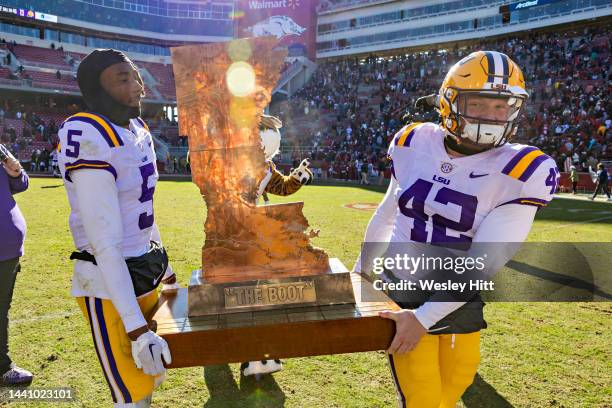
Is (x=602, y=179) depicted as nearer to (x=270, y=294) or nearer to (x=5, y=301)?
(x=270, y=294)

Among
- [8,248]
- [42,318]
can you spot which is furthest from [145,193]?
[42,318]

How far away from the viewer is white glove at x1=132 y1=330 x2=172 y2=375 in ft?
5.63

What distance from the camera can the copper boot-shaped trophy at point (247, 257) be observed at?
6.31 feet

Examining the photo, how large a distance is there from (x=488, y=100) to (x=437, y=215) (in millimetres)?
562

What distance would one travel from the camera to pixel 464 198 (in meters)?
2.03

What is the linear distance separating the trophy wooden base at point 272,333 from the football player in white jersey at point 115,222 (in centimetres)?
13

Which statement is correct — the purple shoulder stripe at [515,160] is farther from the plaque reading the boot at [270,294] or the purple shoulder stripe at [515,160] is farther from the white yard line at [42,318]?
the white yard line at [42,318]

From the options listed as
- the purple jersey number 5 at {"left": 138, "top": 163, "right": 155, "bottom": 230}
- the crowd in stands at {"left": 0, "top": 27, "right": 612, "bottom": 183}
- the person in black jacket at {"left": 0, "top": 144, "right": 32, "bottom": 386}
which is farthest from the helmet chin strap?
the crowd in stands at {"left": 0, "top": 27, "right": 612, "bottom": 183}

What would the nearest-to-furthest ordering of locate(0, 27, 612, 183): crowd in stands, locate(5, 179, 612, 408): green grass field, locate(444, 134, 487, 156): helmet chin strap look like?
locate(444, 134, 487, 156): helmet chin strap < locate(5, 179, 612, 408): green grass field < locate(0, 27, 612, 183): crowd in stands

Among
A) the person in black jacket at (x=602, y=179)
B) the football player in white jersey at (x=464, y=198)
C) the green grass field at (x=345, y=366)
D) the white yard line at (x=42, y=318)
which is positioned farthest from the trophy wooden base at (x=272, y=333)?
the person in black jacket at (x=602, y=179)

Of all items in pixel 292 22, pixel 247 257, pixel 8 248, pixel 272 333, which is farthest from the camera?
pixel 292 22

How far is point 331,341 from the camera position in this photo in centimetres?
195

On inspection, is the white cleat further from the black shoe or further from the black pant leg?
the black pant leg

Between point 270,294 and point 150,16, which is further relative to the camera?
point 150,16
